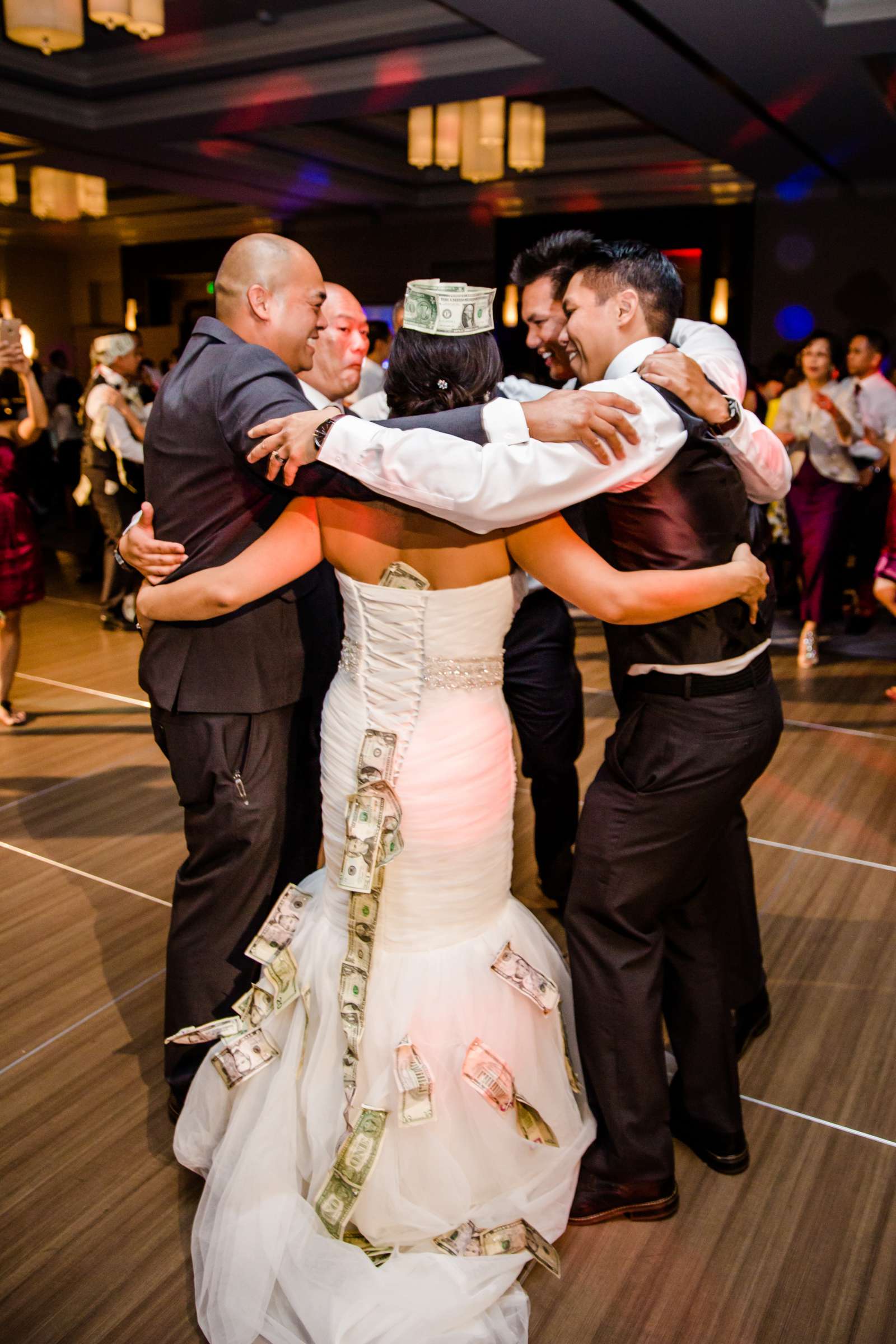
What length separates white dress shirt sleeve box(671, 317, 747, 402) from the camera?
2.46 m

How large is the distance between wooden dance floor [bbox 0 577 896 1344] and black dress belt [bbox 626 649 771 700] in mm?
897

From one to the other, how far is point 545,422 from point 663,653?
17.6 inches

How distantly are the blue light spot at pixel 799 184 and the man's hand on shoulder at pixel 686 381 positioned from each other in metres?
8.95

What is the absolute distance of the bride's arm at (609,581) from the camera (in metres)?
1.61

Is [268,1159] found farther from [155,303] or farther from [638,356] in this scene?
[155,303]

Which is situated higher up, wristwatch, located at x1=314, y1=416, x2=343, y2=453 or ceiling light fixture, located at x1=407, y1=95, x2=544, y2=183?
ceiling light fixture, located at x1=407, y1=95, x2=544, y2=183

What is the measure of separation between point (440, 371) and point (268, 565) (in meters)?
0.41

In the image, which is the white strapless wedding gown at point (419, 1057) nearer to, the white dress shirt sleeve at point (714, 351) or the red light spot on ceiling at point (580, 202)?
the white dress shirt sleeve at point (714, 351)

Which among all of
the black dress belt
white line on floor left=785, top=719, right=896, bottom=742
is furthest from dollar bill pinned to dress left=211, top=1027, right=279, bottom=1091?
white line on floor left=785, top=719, right=896, bottom=742

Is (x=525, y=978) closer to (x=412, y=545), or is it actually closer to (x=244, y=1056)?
(x=244, y=1056)

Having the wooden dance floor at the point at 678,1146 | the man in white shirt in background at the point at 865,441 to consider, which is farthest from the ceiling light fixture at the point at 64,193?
the wooden dance floor at the point at 678,1146

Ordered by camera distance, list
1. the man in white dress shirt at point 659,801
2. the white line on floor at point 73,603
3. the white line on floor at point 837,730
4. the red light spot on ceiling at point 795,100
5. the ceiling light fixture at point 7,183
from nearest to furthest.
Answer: the man in white dress shirt at point 659,801, the white line on floor at point 837,730, the red light spot on ceiling at point 795,100, the white line on floor at point 73,603, the ceiling light fixture at point 7,183

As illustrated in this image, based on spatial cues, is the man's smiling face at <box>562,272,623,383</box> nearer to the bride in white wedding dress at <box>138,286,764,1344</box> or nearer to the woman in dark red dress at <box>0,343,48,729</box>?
the bride in white wedding dress at <box>138,286,764,1344</box>

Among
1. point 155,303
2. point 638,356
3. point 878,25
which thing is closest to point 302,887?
point 638,356
